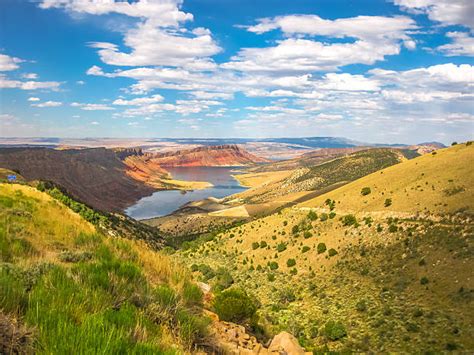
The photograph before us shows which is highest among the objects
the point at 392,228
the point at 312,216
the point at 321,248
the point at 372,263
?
the point at 392,228

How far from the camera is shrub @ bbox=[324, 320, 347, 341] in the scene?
21.8 metres

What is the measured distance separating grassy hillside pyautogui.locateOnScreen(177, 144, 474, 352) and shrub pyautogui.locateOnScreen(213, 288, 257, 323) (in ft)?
5.77

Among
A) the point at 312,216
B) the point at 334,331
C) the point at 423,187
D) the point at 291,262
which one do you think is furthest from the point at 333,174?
the point at 334,331

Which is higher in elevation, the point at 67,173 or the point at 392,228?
the point at 392,228

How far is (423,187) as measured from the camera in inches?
1740

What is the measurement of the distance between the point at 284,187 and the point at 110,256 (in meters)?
155

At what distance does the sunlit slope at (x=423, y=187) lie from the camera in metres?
38.2

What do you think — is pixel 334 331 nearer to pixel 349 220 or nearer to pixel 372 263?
pixel 372 263

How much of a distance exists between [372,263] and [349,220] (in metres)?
10.7

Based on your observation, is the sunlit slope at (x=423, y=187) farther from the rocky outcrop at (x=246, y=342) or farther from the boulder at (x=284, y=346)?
the rocky outcrop at (x=246, y=342)

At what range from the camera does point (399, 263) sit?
99.5 ft

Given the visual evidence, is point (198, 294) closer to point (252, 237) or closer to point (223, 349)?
point (223, 349)

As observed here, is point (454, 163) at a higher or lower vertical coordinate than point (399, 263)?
higher

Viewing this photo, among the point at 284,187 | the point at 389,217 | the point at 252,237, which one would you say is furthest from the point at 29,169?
the point at 389,217
